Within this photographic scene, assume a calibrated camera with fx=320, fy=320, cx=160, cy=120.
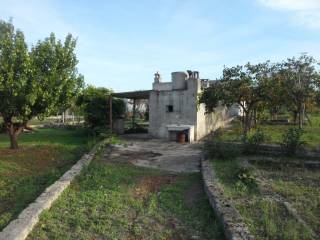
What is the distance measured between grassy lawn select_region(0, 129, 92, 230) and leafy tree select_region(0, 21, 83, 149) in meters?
1.45

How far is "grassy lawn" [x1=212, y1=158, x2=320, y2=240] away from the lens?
4.78m

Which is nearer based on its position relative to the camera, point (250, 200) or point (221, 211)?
point (221, 211)

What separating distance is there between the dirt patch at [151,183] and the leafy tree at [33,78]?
5.31 meters

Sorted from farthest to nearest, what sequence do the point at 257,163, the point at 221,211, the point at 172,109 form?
the point at 172,109 < the point at 257,163 < the point at 221,211

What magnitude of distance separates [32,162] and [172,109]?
9.11 meters

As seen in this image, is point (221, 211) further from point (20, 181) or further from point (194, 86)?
point (194, 86)

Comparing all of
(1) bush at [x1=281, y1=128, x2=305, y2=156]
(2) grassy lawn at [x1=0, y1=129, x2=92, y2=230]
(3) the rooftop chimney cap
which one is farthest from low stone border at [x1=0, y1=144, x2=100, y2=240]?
(3) the rooftop chimney cap

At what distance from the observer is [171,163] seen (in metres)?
10.8

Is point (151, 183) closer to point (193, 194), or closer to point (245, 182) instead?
point (193, 194)

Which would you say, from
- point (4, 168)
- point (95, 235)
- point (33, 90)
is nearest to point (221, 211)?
point (95, 235)

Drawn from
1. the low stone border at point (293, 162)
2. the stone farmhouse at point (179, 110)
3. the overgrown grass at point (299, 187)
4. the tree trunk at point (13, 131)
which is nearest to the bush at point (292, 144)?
the low stone border at point (293, 162)

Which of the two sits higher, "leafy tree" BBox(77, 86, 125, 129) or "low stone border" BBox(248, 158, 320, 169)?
"leafy tree" BBox(77, 86, 125, 129)

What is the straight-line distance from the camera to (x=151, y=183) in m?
8.04

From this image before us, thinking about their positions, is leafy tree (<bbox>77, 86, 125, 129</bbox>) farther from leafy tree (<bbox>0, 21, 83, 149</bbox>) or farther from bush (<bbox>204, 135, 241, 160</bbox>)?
bush (<bbox>204, 135, 241, 160</bbox>)
